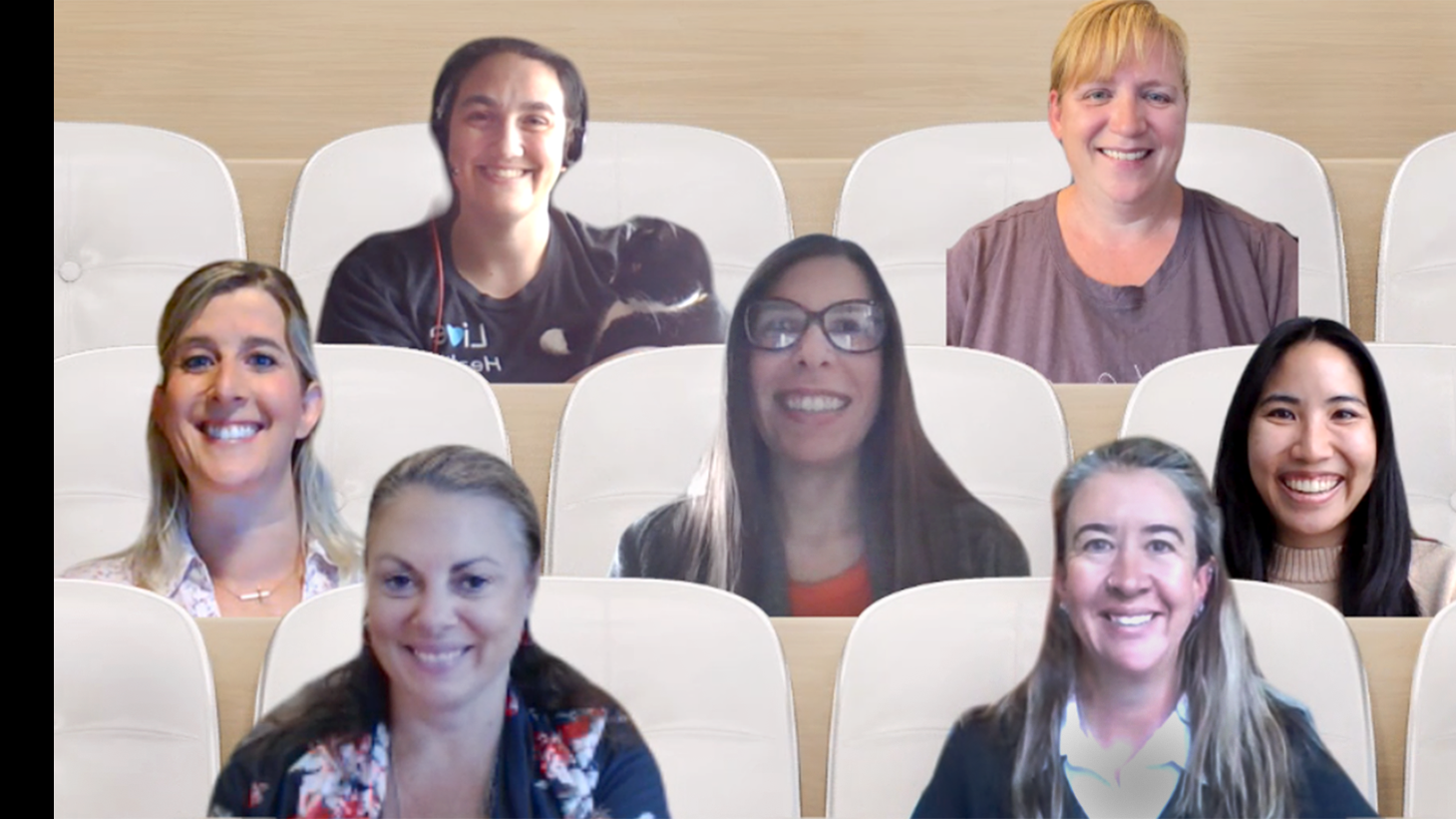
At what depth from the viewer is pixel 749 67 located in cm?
163

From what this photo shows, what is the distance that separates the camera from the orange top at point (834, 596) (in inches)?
44.6

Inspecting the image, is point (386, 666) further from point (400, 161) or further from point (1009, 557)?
point (400, 161)

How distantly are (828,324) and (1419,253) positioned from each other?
43cm

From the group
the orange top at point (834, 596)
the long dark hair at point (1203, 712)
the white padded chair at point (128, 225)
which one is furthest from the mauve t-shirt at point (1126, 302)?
the white padded chair at point (128, 225)

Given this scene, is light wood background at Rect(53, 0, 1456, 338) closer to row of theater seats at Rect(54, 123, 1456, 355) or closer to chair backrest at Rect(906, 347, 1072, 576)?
row of theater seats at Rect(54, 123, 1456, 355)

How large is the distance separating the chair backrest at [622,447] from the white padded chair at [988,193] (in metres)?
0.24

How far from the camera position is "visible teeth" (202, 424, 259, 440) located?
112 centimetres

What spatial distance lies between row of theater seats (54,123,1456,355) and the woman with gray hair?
0.43 m

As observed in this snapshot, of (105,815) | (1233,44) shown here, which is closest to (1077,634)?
(105,815)

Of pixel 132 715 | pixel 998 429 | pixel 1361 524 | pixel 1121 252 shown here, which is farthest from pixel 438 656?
pixel 1121 252

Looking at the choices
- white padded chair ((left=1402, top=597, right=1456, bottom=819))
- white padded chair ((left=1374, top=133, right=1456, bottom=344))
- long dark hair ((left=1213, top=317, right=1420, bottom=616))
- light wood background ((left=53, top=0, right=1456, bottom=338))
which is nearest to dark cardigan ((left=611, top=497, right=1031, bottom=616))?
long dark hair ((left=1213, top=317, right=1420, bottom=616))

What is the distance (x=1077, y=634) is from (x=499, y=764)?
245 millimetres

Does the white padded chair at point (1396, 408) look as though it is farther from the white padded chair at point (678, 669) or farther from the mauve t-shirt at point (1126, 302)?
the white padded chair at point (678, 669)

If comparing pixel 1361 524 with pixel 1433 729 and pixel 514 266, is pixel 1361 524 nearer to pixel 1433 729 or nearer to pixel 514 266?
pixel 1433 729
